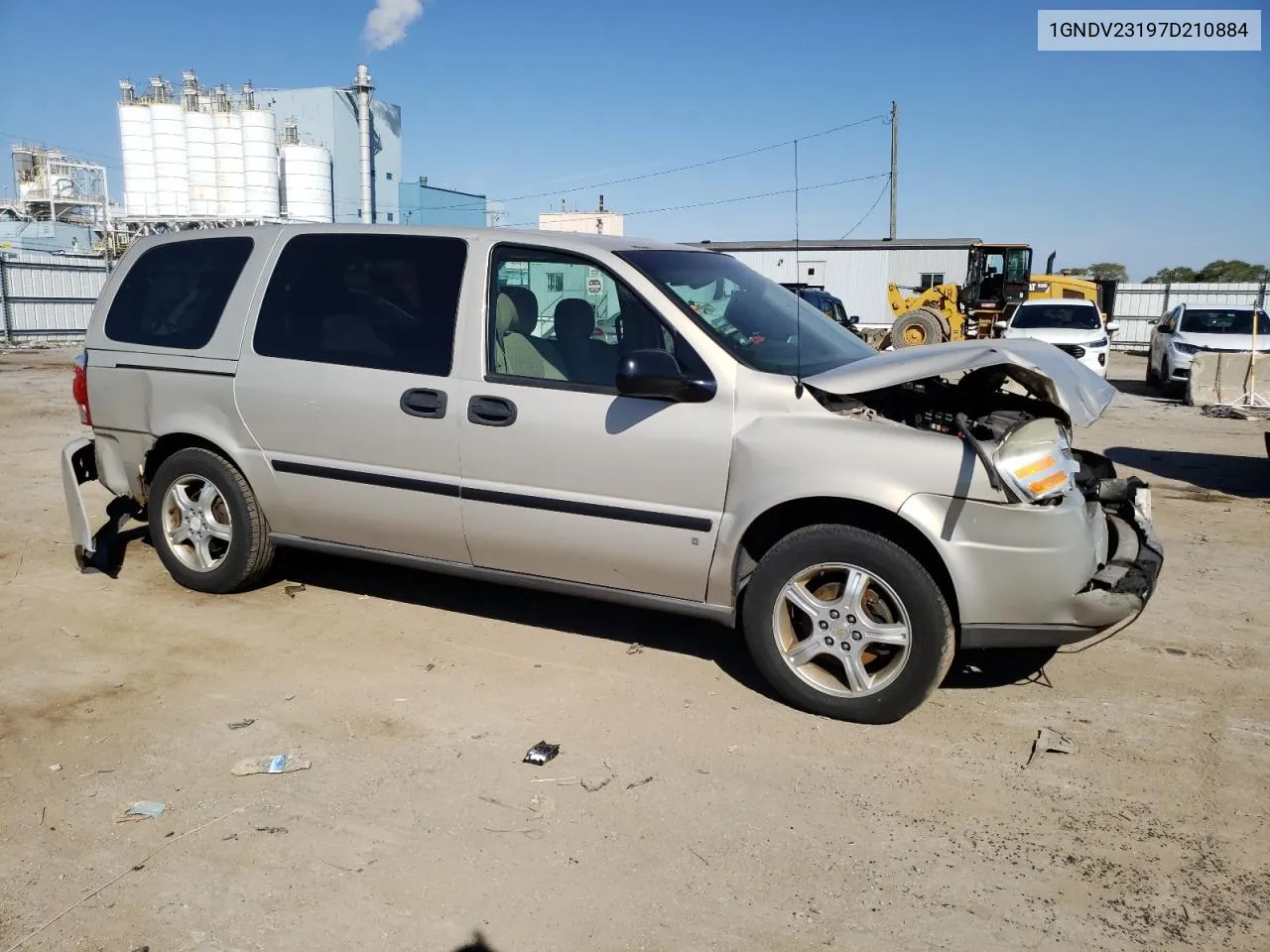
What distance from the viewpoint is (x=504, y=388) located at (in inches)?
169

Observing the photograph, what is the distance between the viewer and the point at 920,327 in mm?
20453

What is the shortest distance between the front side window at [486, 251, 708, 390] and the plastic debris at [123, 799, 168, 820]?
6.89 ft

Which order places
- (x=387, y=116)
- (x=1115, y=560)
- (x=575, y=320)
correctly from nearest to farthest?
1. (x=1115, y=560)
2. (x=575, y=320)
3. (x=387, y=116)

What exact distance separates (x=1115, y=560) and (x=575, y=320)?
250 centimetres

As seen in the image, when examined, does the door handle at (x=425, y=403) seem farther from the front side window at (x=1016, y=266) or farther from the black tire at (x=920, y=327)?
the front side window at (x=1016, y=266)

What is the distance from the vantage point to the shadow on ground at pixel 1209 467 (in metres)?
8.85

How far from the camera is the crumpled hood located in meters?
3.80

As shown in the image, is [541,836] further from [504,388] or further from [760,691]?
[504,388]

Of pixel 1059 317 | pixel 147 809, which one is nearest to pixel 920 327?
pixel 1059 317

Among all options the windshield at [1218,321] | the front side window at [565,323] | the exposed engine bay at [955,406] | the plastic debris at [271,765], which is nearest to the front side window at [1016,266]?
the windshield at [1218,321]

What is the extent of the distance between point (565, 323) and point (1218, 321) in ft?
57.3

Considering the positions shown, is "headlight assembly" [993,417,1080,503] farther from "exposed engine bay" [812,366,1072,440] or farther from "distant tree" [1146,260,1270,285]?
"distant tree" [1146,260,1270,285]

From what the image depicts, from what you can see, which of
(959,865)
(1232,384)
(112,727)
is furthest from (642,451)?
(1232,384)

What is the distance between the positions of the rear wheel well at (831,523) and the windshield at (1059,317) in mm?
16419
